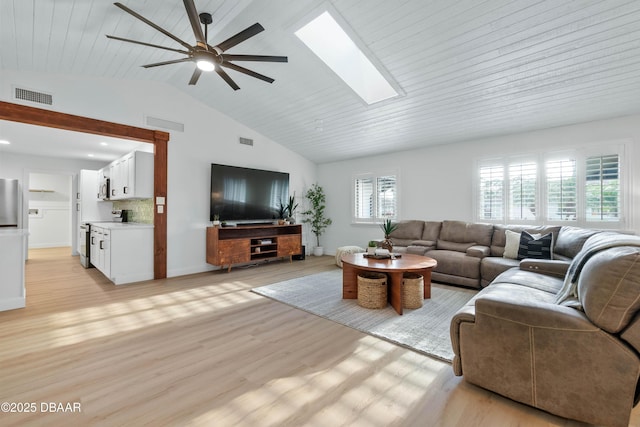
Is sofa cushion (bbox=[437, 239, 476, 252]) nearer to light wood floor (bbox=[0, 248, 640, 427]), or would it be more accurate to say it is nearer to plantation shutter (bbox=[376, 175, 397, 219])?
plantation shutter (bbox=[376, 175, 397, 219])

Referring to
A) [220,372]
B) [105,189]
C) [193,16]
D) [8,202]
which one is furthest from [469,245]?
[8,202]

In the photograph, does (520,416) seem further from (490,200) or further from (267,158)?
(267,158)

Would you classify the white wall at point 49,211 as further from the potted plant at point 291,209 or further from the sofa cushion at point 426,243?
the sofa cushion at point 426,243

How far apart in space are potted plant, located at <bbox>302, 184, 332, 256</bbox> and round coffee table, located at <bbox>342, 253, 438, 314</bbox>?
134 inches

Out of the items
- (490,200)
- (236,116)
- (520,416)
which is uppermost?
(236,116)

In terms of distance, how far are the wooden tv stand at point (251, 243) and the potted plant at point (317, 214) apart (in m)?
0.70

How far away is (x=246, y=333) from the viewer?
2.64 metres

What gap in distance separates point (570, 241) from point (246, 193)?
Answer: 527 centimetres

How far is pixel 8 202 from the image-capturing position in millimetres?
6051

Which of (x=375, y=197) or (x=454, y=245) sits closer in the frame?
(x=454, y=245)

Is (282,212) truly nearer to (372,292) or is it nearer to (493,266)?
(372,292)

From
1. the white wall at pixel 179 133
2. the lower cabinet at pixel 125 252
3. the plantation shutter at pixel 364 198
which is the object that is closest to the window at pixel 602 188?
the plantation shutter at pixel 364 198

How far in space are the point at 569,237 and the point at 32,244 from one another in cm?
1233

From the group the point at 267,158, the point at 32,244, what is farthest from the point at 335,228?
the point at 32,244
